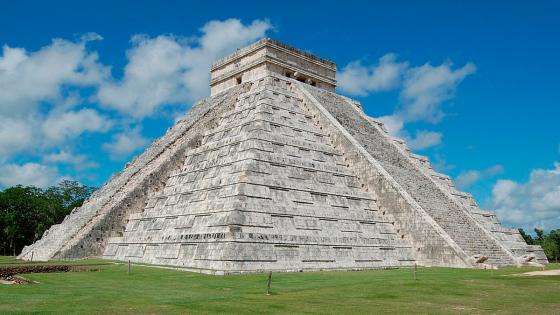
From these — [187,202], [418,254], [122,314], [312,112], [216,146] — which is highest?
[312,112]

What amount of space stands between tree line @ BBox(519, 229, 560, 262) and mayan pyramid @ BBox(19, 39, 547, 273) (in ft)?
64.8

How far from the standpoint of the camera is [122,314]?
27.4 ft

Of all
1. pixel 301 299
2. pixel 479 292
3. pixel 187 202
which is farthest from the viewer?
pixel 187 202

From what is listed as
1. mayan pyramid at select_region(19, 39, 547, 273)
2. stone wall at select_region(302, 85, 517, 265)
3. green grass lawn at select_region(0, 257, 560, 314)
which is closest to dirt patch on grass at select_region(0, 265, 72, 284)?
green grass lawn at select_region(0, 257, 560, 314)

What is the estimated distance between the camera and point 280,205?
18359 millimetres

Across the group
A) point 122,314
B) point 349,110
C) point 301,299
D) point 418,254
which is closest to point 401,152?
point 349,110

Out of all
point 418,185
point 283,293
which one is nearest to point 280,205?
point 283,293

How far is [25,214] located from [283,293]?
126ft

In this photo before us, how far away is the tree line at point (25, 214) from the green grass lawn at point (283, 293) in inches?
1134

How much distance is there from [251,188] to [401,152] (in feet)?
39.8

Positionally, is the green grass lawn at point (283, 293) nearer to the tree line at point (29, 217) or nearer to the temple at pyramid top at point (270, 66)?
the temple at pyramid top at point (270, 66)

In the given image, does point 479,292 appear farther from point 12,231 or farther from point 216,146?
point 12,231

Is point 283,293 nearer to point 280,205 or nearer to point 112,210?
point 280,205

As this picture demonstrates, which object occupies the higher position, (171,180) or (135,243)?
(171,180)
